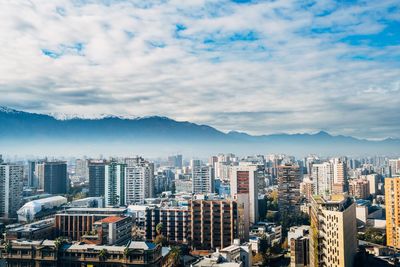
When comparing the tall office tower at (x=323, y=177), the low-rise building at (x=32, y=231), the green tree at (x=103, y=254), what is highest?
the tall office tower at (x=323, y=177)

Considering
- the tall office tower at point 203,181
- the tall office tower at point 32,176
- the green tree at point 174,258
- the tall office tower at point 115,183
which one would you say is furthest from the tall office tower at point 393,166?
the tall office tower at point 32,176

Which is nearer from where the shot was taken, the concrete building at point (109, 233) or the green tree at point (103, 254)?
the green tree at point (103, 254)

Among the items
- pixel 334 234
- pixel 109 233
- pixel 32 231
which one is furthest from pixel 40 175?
pixel 334 234

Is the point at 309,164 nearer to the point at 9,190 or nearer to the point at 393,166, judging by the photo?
the point at 393,166

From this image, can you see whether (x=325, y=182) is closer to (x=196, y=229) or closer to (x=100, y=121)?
(x=196, y=229)

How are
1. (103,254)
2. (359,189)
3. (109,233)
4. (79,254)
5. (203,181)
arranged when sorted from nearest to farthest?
(103,254), (79,254), (109,233), (359,189), (203,181)

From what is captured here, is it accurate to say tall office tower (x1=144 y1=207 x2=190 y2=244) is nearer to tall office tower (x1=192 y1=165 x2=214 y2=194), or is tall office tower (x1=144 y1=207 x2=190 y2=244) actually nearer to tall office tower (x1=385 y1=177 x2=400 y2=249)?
tall office tower (x1=385 y1=177 x2=400 y2=249)

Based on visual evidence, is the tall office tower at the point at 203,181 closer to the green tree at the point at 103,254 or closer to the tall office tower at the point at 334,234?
the tall office tower at the point at 334,234
